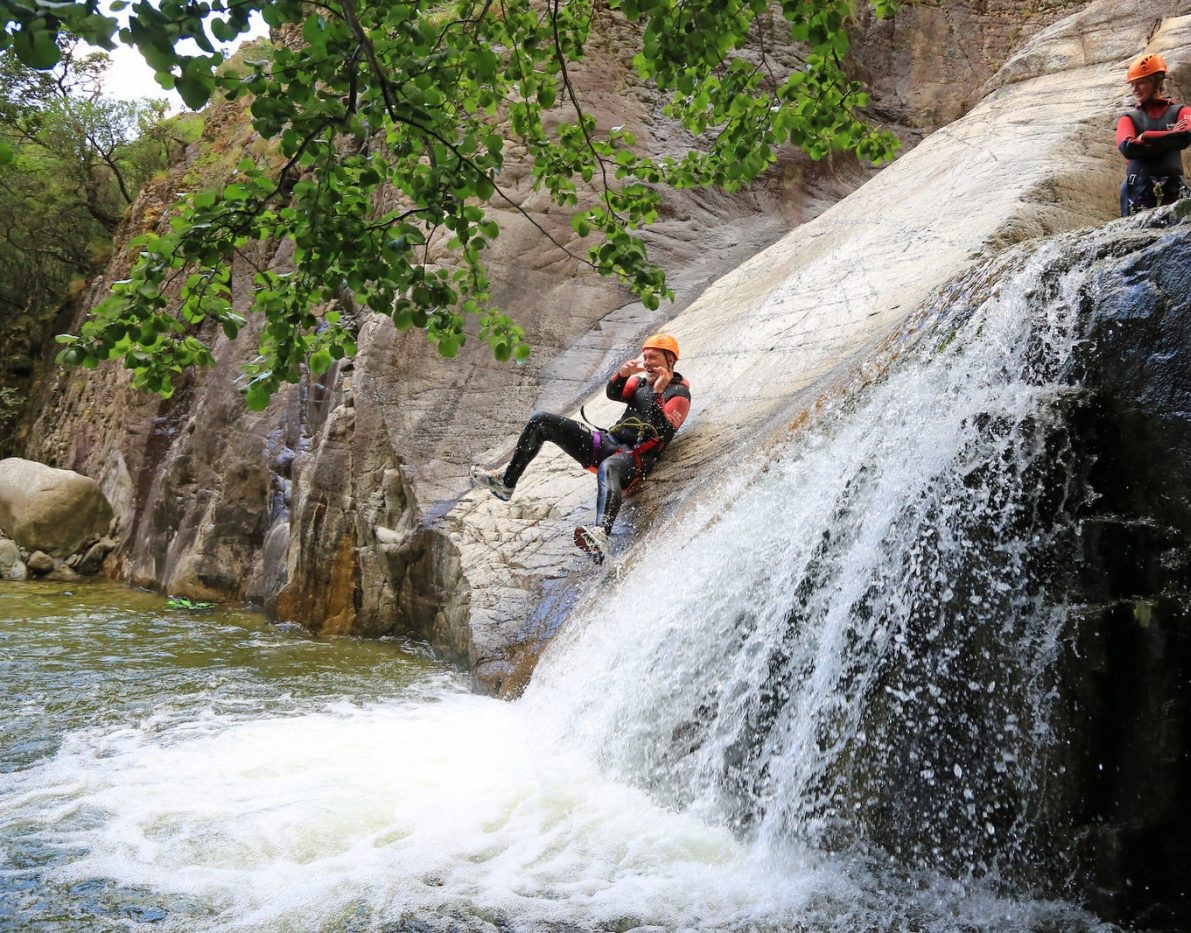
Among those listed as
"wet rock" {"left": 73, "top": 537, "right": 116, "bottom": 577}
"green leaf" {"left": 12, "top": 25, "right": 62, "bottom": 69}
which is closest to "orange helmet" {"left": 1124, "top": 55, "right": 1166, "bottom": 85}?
"green leaf" {"left": 12, "top": 25, "right": 62, "bottom": 69}

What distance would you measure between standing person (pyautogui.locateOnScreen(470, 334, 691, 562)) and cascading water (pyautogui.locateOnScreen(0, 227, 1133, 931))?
5.92 ft

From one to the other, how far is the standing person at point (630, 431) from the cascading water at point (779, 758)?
181 cm

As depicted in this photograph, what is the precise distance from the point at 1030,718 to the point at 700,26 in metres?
2.56

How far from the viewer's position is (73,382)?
666 inches

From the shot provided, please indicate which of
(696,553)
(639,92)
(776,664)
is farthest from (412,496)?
(639,92)

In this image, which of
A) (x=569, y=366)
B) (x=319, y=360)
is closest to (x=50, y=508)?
(x=569, y=366)

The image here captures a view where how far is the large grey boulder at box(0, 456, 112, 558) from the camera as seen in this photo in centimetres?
1312

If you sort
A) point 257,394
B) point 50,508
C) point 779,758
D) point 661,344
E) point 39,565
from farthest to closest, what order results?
point 50,508
point 39,565
point 661,344
point 779,758
point 257,394

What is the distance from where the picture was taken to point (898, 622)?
3586 mm

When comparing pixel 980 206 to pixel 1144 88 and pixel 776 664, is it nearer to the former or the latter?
pixel 1144 88

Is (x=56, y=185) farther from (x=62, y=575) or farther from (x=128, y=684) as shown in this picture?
(x=128, y=684)

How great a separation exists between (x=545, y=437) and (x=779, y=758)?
3.58 meters

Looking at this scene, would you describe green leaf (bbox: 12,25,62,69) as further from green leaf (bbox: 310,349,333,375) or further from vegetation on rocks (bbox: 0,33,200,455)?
vegetation on rocks (bbox: 0,33,200,455)

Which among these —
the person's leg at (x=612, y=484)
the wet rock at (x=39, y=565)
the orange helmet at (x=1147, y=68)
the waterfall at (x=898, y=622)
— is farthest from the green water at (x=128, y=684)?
the orange helmet at (x=1147, y=68)
